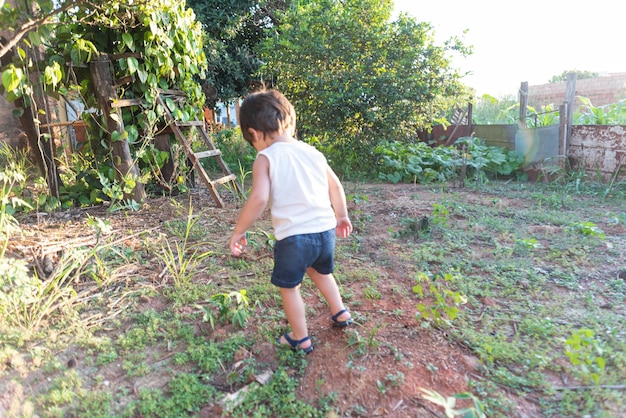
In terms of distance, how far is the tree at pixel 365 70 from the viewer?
21.0ft

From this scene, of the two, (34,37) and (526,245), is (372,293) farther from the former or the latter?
(34,37)

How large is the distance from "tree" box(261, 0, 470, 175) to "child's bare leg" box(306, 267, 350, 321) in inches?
184

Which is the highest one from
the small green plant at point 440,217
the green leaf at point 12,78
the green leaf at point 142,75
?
the green leaf at point 142,75

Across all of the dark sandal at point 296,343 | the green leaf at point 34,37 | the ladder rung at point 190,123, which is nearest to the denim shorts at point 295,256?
the dark sandal at point 296,343

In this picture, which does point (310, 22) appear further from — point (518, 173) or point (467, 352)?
point (467, 352)

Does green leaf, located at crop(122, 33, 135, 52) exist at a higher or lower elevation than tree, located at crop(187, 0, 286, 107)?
lower

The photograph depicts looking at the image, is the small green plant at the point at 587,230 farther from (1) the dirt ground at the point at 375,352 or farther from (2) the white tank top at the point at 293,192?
(2) the white tank top at the point at 293,192

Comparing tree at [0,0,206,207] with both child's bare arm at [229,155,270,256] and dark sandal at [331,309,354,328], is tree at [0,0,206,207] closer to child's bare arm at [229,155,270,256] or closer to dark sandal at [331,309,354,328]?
child's bare arm at [229,155,270,256]

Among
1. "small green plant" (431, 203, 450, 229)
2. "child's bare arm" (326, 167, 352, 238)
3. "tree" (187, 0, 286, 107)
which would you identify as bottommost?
"small green plant" (431, 203, 450, 229)

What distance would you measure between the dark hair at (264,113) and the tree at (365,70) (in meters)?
4.53

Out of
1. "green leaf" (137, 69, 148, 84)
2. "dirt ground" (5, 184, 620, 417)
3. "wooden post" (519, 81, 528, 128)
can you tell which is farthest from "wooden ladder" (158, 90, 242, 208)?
"wooden post" (519, 81, 528, 128)

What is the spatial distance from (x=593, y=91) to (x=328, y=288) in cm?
1010

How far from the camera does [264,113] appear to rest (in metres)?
2.03

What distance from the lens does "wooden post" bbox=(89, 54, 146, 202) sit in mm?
4296
